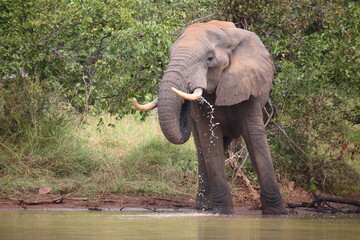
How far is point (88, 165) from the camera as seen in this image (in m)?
11.4

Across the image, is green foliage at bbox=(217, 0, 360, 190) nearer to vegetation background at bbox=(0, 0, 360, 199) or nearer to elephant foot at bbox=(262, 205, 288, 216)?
vegetation background at bbox=(0, 0, 360, 199)

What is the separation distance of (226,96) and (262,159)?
105 centimetres

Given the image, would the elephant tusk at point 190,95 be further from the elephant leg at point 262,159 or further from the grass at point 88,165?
the grass at point 88,165

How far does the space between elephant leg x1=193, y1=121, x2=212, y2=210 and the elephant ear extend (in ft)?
3.99

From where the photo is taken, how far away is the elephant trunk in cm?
811

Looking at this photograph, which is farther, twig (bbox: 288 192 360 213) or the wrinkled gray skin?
twig (bbox: 288 192 360 213)

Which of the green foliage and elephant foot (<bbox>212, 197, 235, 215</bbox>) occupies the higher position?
the green foliage

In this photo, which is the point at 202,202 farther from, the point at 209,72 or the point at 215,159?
the point at 209,72

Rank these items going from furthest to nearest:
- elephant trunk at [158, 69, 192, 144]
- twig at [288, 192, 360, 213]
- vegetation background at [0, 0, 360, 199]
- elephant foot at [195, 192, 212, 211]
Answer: vegetation background at [0, 0, 360, 199], elephant foot at [195, 192, 212, 211], twig at [288, 192, 360, 213], elephant trunk at [158, 69, 192, 144]

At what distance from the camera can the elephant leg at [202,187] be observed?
10102 millimetres

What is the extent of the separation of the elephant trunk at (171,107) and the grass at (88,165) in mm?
2685

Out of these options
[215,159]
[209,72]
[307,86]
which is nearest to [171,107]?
[209,72]

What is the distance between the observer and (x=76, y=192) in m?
10.5

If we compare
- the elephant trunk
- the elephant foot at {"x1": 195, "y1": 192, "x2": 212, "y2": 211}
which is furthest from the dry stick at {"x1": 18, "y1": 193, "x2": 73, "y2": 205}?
the elephant trunk
